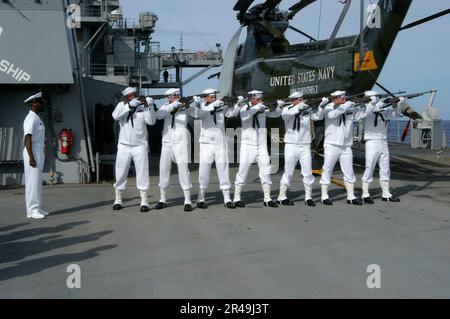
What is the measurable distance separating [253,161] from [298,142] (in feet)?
2.43

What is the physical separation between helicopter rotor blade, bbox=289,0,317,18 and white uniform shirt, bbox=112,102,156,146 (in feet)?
25.5

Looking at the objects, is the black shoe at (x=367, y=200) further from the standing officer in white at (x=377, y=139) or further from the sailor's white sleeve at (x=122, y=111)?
the sailor's white sleeve at (x=122, y=111)

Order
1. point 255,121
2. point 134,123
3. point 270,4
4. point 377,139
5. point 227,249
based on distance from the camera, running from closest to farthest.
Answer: point 227,249 < point 134,123 < point 255,121 < point 377,139 < point 270,4

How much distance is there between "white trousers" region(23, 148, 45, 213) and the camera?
7.49 metres

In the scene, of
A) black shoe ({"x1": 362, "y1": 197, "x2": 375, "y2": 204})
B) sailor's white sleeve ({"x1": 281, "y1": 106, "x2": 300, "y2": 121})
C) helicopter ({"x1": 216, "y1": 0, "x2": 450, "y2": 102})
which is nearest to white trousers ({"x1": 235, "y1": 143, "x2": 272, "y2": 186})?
sailor's white sleeve ({"x1": 281, "y1": 106, "x2": 300, "y2": 121})

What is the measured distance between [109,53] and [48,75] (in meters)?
25.8

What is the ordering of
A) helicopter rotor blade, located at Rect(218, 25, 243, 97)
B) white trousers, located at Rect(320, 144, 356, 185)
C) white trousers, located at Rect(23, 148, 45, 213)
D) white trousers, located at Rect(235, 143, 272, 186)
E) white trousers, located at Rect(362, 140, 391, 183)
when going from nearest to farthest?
1. white trousers, located at Rect(23, 148, 45, 213)
2. white trousers, located at Rect(235, 143, 272, 186)
3. white trousers, located at Rect(320, 144, 356, 185)
4. white trousers, located at Rect(362, 140, 391, 183)
5. helicopter rotor blade, located at Rect(218, 25, 243, 97)

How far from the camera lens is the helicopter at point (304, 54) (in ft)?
35.5

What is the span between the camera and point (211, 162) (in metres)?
8.23

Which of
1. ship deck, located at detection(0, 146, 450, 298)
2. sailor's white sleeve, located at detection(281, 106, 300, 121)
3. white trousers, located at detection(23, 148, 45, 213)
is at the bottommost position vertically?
ship deck, located at detection(0, 146, 450, 298)

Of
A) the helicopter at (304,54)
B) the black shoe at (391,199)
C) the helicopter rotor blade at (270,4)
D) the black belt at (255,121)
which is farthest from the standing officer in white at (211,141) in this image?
the helicopter rotor blade at (270,4)

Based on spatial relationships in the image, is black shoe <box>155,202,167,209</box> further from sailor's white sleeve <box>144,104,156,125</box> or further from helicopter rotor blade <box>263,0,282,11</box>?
helicopter rotor blade <box>263,0,282,11</box>

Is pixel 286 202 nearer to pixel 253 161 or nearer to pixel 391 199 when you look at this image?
pixel 253 161

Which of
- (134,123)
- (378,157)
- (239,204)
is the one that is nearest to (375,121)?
(378,157)
